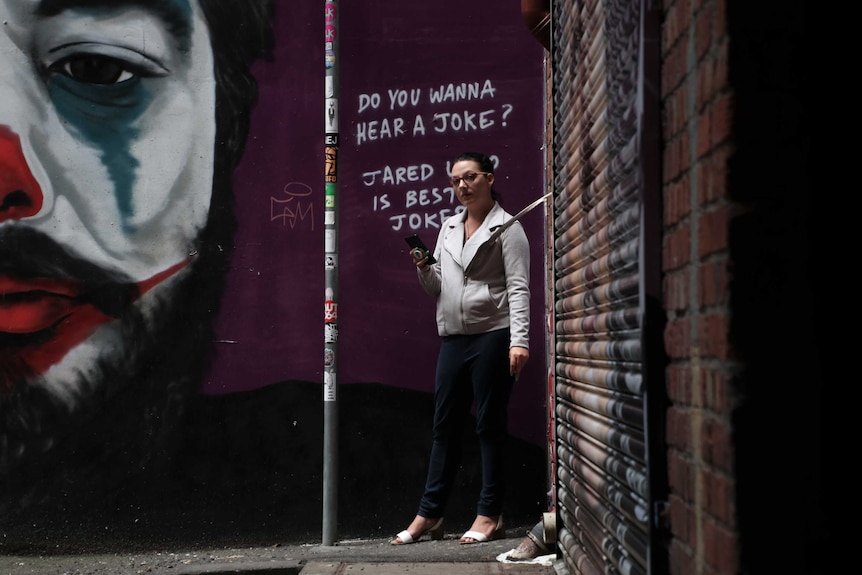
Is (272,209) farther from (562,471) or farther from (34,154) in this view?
(562,471)

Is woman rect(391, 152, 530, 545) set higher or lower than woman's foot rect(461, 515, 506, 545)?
higher

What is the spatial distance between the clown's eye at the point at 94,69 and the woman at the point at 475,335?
206 centimetres

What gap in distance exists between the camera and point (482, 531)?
5.36 m

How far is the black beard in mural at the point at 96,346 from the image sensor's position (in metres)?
6.01

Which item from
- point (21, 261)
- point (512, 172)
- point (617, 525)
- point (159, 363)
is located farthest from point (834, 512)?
point (21, 261)

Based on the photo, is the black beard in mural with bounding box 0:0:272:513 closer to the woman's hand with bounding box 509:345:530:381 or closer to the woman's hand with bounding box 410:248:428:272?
the woman's hand with bounding box 410:248:428:272

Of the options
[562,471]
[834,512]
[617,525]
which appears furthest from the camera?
[562,471]

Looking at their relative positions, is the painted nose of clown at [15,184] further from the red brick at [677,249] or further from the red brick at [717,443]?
the red brick at [717,443]

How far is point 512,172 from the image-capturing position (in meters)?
5.95

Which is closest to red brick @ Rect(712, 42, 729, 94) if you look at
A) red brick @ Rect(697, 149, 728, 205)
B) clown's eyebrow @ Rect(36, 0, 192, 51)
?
red brick @ Rect(697, 149, 728, 205)

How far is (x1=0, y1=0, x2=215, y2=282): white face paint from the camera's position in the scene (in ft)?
19.8

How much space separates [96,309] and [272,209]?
115 cm

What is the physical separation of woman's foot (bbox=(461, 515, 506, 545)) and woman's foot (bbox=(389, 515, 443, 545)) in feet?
A: 0.54

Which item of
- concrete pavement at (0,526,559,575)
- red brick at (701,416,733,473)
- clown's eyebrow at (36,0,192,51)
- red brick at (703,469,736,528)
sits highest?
clown's eyebrow at (36,0,192,51)
